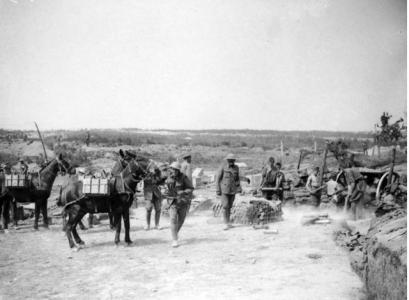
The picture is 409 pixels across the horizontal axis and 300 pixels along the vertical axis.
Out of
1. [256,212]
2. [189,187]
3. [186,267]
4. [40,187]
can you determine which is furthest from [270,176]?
[40,187]

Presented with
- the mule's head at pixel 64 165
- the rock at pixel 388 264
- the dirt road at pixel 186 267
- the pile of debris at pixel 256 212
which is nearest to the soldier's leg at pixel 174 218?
the dirt road at pixel 186 267

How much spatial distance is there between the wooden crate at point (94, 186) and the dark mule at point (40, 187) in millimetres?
2354

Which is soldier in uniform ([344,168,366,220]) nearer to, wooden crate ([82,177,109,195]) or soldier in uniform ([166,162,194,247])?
soldier in uniform ([166,162,194,247])

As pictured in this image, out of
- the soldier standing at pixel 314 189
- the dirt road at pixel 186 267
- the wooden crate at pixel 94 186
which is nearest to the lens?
the dirt road at pixel 186 267

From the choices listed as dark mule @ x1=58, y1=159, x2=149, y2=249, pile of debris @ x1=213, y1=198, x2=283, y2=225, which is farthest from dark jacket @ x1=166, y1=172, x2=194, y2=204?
pile of debris @ x1=213, y1=198, x2=283, y2=225

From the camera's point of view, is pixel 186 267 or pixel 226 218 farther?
pixel 226 218

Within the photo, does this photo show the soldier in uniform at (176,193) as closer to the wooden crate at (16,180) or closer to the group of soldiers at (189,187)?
the group of soldiers at (189,187)

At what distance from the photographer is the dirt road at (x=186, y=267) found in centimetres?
475

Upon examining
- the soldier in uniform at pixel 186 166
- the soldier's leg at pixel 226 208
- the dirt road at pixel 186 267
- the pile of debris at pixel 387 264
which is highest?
the soldier in uniform at pixel 186 166

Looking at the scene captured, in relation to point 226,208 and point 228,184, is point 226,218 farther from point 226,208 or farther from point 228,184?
point 228,184

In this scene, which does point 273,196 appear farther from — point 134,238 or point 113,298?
point 113,298

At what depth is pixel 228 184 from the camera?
8.75 meters

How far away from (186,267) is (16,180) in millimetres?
5253

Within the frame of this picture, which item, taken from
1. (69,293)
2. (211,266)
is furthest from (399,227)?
(69,293)
